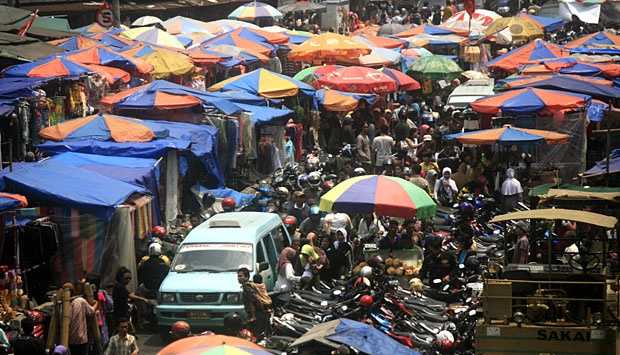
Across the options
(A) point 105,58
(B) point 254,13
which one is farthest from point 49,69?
(B) point 254,13

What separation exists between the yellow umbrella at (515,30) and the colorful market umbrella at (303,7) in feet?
29.2

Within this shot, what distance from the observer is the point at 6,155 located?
76.3 feet

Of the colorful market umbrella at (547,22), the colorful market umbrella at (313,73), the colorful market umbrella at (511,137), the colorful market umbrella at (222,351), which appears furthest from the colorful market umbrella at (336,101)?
the colorful market umbrella at (222,351)

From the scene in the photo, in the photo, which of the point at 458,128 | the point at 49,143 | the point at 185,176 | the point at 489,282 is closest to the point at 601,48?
the point at 458,128

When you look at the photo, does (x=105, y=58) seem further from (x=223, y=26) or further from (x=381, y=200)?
(x=223, y=26)

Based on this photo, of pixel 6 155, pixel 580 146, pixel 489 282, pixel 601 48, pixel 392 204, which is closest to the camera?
pixel 489 282

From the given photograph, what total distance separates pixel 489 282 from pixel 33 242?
7.07 meters

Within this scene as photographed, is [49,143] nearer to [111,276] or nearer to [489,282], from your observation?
[111,276]

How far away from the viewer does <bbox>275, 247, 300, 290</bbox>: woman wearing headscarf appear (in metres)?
20.3

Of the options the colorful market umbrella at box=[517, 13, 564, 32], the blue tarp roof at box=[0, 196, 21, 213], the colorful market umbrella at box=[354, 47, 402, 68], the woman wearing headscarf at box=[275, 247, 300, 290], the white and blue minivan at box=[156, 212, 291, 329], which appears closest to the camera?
the blue tarp roof at box=[0, 196, 21, 213]

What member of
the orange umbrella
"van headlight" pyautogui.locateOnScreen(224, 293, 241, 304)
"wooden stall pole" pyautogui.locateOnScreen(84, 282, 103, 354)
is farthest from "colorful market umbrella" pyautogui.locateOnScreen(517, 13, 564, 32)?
the orange umbrella

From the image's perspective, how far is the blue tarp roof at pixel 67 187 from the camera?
63.5ft

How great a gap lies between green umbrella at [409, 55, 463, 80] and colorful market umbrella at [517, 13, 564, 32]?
9991mm

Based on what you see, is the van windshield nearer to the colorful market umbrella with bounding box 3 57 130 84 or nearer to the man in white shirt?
the colorful market umbrella with bounding box 3 57 130 84
